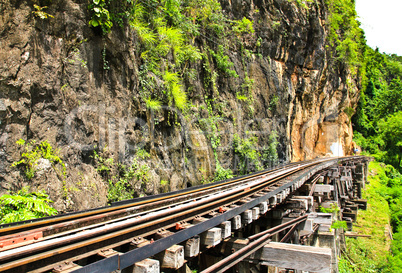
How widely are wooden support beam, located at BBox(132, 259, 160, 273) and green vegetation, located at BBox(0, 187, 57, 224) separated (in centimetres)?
282

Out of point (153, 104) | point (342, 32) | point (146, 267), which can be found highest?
point (342, 32)

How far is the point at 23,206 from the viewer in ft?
15.2

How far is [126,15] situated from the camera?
25.7ft

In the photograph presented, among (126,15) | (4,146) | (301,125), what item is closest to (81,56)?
(126,15)

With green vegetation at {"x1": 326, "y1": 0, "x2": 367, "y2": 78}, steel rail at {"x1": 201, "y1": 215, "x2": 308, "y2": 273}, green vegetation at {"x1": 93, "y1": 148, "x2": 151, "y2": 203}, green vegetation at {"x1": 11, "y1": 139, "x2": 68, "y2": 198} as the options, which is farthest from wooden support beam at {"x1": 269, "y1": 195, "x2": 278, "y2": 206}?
green vegetation at {"x1": 326, "y1": 0, "x2": 367, "y2": 78}

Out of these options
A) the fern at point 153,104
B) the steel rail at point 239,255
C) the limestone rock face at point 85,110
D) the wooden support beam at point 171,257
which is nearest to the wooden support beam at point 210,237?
the steel rail at point 239,255

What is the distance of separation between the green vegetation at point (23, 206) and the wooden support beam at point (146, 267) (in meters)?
2.82

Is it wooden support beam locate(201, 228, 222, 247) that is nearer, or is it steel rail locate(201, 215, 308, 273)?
steel rail locate(201, 215, 308, 273)

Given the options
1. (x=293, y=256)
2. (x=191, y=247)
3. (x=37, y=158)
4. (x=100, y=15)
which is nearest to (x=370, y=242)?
(x=293, y=256)

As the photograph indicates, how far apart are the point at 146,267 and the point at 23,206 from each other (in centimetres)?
322

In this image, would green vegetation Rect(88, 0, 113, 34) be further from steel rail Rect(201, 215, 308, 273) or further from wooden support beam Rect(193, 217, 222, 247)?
steel rail Rect(201, 215, 308, 273)

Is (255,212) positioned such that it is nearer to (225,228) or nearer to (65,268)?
(225,228)

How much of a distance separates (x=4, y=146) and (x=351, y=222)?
16.7 meters

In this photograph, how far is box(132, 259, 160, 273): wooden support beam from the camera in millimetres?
2516
